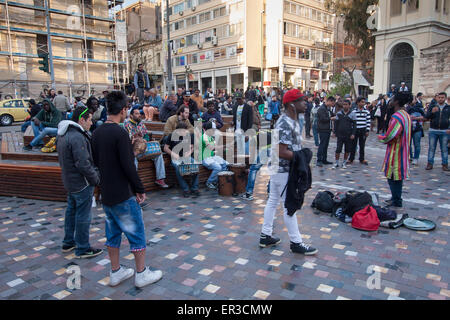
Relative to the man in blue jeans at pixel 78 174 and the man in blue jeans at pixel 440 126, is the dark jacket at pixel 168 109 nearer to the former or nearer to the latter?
the man in blue jeans at pixel 78 174

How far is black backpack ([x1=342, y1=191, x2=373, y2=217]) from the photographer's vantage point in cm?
536

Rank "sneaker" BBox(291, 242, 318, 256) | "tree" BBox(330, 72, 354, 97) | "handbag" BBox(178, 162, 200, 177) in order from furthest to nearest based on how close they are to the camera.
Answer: "tree" BBox(330, 72, 354, 97) < "handbag" BBox(178, 162, 200, 177) < "sneaker" BBox(291, 242, 318, 256)

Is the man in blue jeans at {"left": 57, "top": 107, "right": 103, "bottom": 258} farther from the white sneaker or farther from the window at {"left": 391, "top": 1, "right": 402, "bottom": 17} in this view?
the window at {"left": 391, "top": 1, "right": 402, "bottom": 17}

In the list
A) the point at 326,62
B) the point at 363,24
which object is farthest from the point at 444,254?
the point at 326,62

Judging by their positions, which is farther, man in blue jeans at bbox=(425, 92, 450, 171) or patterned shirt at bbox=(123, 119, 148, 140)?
man in blue jeans at bbox=(425, 92, 450, 171)

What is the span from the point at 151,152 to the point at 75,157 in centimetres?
294

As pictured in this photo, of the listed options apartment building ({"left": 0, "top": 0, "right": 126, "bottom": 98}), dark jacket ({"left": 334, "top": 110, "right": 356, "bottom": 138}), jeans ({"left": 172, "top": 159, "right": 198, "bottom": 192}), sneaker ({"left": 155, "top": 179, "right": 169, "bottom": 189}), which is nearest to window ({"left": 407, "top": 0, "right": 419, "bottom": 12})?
dark jacket ({"left": 334, "top": 110, "right": 356, "bottom": 138})

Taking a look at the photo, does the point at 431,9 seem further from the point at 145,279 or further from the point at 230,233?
the point at 145,279

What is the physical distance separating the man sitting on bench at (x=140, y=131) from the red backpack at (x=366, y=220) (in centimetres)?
411

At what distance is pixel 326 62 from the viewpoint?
48.4m

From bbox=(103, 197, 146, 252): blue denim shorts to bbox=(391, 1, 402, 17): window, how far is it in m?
24.7

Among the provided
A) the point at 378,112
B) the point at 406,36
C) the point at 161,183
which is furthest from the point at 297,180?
the point at 406,36

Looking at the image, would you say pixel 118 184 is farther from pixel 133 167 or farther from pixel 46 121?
pixel 46 121

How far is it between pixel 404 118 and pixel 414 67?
18.6 m
